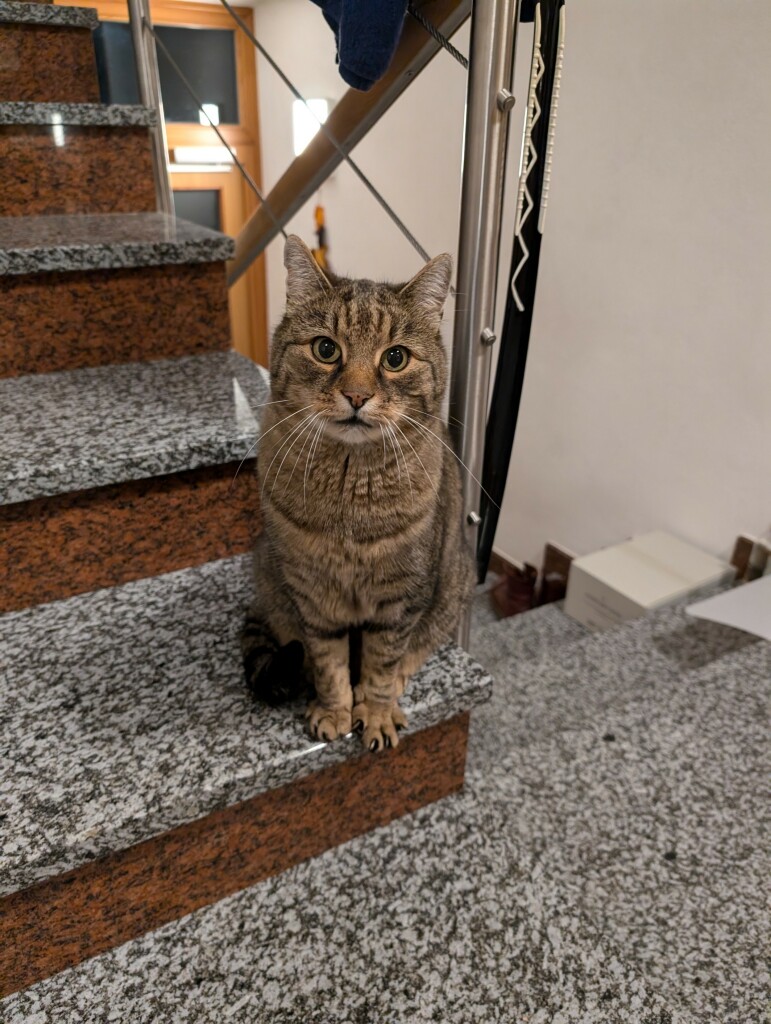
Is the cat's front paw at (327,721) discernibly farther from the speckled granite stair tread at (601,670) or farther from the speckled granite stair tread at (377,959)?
the speckled granite stair tread at (601,670)

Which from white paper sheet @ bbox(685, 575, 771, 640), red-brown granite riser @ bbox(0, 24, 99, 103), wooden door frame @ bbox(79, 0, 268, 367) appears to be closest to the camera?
white paper sheet @ bbox(685, 575, 771, 640)

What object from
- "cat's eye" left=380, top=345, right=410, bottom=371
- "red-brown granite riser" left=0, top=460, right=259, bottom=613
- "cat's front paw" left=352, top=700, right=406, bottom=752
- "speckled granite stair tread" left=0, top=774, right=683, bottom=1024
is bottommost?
"speckled granite stair tread" left=0, top=774, right=683, bottom=1024

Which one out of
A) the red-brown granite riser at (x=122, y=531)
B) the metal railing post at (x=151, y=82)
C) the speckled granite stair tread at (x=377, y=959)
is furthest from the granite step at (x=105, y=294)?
the speckled granite stair tread at (x=377, y=959)

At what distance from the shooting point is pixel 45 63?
1603 millimetres

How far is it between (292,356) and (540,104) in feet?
1.40

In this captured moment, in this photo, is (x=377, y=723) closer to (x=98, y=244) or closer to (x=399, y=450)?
(x=399, y=450)

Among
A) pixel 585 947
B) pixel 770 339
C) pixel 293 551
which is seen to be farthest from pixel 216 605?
pixel 770 339

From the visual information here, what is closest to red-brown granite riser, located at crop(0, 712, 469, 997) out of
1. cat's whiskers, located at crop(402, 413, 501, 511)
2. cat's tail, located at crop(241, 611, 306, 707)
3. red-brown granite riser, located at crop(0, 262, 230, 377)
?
cat's tail, located at crop(241, 611, 306, 707)

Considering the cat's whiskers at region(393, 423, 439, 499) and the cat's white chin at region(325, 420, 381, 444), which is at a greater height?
the cat's white chin at region(325, 420, 381, 444)

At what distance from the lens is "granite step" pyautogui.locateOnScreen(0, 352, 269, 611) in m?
1.03

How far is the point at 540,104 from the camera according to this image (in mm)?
825

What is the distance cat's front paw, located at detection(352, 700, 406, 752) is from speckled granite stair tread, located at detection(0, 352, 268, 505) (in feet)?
1.50

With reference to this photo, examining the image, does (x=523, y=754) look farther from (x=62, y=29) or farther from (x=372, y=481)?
(x=62, y=29)

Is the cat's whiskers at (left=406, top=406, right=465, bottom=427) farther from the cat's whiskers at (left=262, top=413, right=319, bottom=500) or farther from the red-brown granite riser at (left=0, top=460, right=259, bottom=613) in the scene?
the red-brown granite riser at (left=0, top=460, right=259, bottom=613)
